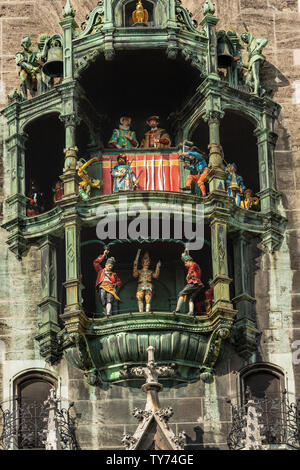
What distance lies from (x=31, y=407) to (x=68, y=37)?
7449mm

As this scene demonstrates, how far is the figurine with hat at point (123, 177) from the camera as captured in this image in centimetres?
4528

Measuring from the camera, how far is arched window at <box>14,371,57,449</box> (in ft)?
140

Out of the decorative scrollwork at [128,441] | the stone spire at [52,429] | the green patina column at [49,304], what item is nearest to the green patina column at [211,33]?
the green patina column at [49,304]

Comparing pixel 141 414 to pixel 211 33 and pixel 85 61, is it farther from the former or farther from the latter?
pixel 211 33

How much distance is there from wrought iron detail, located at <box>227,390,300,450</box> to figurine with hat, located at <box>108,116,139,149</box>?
19.6 ft

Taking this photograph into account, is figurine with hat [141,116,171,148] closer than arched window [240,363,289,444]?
No

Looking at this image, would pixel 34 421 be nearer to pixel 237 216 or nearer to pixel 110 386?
pixel 110 386

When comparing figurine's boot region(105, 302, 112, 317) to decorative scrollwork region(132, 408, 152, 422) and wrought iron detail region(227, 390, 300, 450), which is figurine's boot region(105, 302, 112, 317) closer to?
decorative scrollwork region(132, 408, 152, 422)

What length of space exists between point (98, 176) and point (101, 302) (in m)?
2.68

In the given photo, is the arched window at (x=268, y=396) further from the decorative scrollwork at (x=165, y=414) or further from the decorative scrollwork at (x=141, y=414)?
the decorative scrollwork at (x=141, y=414)

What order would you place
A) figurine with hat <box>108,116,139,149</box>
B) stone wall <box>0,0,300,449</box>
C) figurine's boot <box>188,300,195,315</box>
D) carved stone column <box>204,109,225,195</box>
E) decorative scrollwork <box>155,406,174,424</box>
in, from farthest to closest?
figurine with hat <box>108,116,139,149</box>
carved stone column <box>204,109,225,195</box>
figurine's boot <box>188,300,195,315</box>
stone wall <box>0,0,300,449</box>
decorative scrollwork <box>155,406,174,424</box>

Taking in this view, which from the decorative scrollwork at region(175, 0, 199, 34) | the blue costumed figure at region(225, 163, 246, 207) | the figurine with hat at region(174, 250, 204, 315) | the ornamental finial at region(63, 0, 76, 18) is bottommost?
the figurine with hat at region(174, 250, 204, 315)

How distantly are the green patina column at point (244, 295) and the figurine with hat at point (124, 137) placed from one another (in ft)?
9.91

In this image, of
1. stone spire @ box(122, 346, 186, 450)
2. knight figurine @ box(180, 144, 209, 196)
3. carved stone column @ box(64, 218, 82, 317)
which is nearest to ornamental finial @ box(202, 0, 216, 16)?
knight figurine @ box(180, 144, 209, 196)
